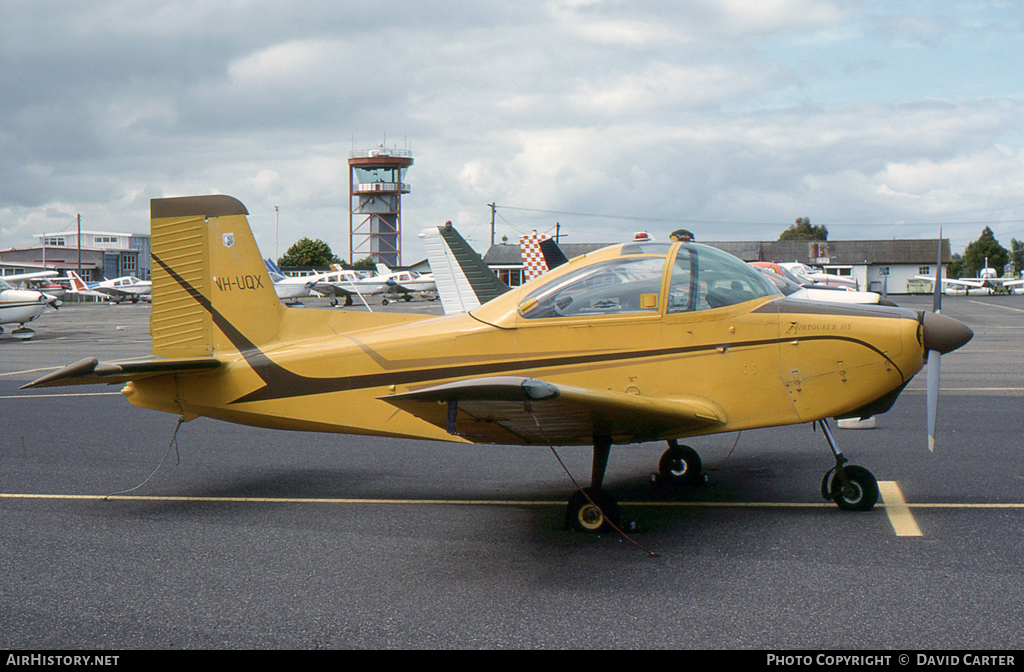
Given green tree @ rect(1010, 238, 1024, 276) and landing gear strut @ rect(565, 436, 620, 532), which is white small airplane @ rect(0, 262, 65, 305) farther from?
green tree @ rect(1010, 238, 1024, 276)

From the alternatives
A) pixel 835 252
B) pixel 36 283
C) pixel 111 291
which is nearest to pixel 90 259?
pixel 36 283

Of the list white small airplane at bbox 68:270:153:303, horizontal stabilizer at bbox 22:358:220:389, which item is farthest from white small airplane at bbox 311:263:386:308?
horizontal stabilizer at bbox 22:358:220:389

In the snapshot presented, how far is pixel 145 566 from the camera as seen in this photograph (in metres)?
4.82

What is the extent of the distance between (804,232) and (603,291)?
12810 centimetres

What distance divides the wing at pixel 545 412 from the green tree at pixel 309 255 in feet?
346

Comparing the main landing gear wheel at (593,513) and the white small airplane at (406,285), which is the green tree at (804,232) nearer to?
the white small airplane at (406,285)

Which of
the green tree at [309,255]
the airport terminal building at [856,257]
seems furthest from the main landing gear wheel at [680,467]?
the green tree at [309,255]

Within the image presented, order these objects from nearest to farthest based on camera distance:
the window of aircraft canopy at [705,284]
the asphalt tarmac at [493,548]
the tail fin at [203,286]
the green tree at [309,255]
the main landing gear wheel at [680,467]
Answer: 1. the asphalt tarmac at [493,548]
2. the window of aircraft canopy at [705,284]
3. the tail fin at [203,286]
4. the main landing gear wheel at [680,467]
5. the green tree at [309,255]

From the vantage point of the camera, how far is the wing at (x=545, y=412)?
160 inches

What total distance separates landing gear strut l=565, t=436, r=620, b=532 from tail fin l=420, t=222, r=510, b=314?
11233mm

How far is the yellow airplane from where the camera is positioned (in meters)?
5.14

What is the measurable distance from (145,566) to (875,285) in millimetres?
78503
